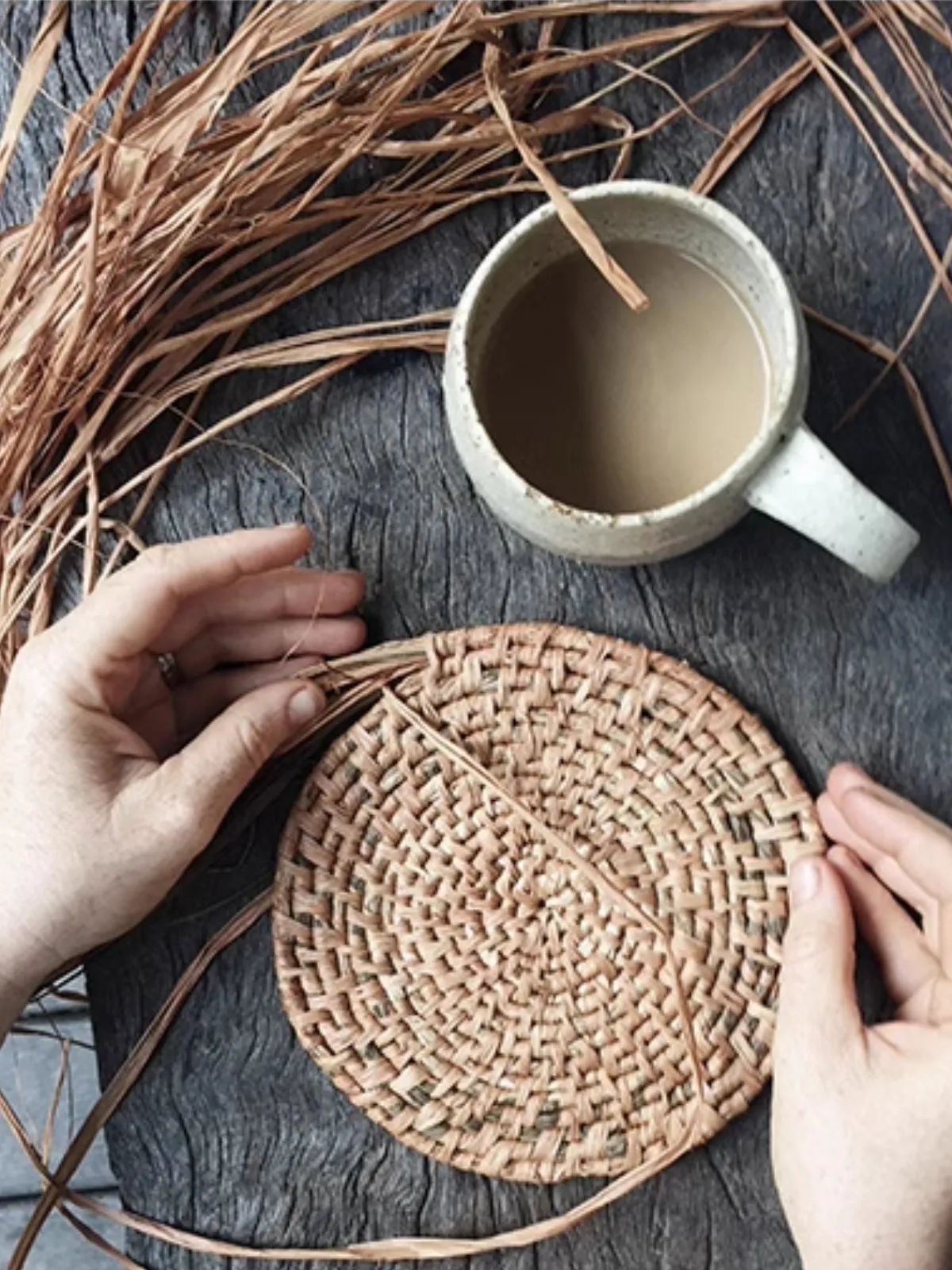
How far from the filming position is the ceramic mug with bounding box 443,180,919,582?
64 centimetres

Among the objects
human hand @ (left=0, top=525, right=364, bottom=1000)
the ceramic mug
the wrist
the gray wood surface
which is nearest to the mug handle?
the ceramic mug

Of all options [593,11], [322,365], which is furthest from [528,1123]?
[593,11]

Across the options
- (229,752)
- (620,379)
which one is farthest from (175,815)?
(620,379)

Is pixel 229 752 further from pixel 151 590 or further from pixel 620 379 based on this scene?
pixel 620 379

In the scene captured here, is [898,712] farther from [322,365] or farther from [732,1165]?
[322,365]

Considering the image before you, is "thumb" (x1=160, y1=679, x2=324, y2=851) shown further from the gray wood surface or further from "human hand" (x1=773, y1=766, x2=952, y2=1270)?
"human hand" (x1=773, y1=766, x2=952, y2=1270)

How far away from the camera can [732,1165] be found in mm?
733

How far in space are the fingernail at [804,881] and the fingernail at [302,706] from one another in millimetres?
235

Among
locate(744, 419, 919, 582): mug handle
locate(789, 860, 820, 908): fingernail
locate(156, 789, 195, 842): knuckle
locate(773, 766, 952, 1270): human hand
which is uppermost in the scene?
locate(744, 419, 919, 582): mug handle

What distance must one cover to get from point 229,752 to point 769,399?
0.93 ft

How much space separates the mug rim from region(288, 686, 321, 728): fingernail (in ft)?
0.47

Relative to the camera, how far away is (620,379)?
72 centimetres

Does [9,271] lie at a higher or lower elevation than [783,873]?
higher

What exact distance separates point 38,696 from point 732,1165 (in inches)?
15.1
